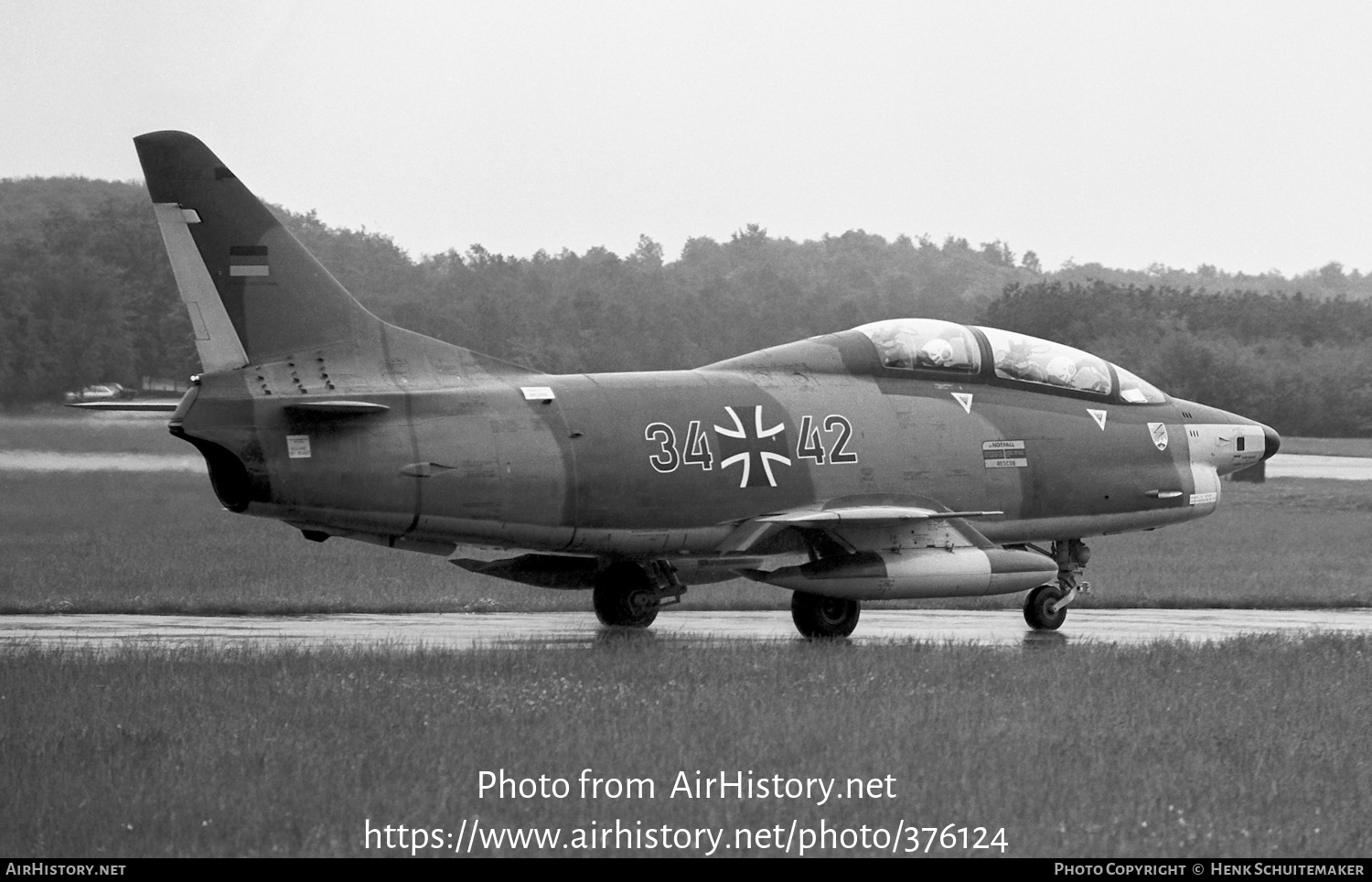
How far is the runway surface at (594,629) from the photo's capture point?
14.6m

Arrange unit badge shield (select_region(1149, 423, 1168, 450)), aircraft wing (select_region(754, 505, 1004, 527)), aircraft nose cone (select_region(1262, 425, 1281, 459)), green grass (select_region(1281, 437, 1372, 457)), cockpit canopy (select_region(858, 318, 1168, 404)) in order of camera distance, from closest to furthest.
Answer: aircraft wing (select_region(754, 505, 1004, 527))
cockpit canopy (select_region(858, 318, 1168, 404))
unit badge shield (select_region(1149, 423, 1168, 450))
aircraft nose cone (select_region(1262, 425, 1281, 459))
green grass (select_region(1281, 437, 1372, 457))

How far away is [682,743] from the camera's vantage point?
9.71 meters

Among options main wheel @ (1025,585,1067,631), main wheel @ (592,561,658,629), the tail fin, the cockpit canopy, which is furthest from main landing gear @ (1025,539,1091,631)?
the tail fin

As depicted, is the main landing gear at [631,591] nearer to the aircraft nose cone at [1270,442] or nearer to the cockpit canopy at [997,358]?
the cockpit canopy at [997,358]

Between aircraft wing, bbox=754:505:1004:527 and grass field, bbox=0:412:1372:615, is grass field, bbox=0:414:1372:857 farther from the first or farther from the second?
grass field, bbox=0:412:1372:615

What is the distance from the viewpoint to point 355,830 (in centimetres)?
773

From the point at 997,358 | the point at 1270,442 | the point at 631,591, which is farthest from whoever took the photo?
the point at 1270,442

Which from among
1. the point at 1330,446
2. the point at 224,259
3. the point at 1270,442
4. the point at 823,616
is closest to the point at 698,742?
the point at 823,616

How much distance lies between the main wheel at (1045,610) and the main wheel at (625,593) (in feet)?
13.7

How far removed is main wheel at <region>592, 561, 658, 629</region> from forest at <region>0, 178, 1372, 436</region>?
10310 mm

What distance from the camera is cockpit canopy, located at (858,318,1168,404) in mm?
15883

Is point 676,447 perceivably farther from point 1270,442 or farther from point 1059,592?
point 1270,442

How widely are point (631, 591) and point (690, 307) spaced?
31.7 m
